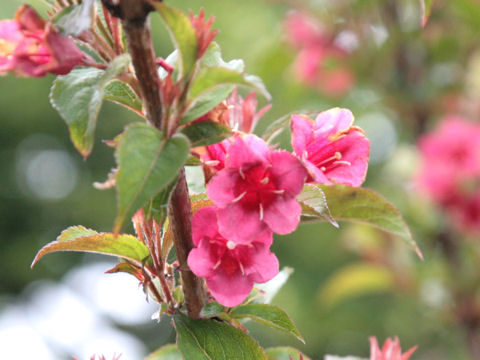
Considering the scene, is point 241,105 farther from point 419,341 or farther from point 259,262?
point 419,341

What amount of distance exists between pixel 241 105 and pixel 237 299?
21 cm

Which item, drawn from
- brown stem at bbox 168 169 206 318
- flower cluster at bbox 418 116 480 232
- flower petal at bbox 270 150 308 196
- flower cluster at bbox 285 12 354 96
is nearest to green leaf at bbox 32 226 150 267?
brown stem at bbox 168 169 206 318

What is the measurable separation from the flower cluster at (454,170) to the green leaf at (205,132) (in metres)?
1.56

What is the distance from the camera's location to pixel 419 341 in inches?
152

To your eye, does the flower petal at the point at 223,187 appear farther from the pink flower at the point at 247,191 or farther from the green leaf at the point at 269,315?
the green leaf at the point at 269,315

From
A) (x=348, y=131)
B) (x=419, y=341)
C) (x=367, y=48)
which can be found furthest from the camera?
(x=419, y=341)

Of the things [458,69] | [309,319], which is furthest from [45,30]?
[309,319]

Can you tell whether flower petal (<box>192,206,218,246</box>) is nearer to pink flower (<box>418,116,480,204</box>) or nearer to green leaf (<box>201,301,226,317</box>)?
green leaf (<box>201,301,226,317</box>)

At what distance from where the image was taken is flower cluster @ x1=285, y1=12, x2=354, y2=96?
2121mm

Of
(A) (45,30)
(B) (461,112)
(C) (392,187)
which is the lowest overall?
(C) (392,187)

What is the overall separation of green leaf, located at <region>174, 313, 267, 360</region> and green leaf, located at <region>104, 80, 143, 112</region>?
195 mm

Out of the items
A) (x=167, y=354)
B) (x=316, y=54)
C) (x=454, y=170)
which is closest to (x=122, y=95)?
(x=167, y=354)

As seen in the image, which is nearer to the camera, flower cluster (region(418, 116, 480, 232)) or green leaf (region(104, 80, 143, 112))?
green leaf (region(104, 80, 143, 112))

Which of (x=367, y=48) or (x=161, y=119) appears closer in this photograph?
(x=161, y=119)
